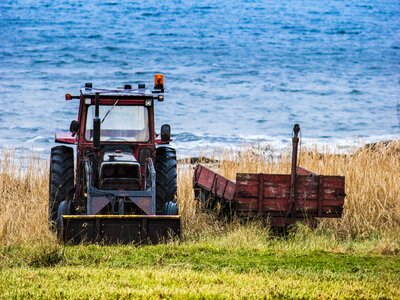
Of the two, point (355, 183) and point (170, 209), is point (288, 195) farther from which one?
point (355, 183)

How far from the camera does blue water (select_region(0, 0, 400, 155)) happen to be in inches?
1312

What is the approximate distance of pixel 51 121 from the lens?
3206cm

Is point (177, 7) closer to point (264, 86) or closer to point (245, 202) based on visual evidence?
point (264, 86)

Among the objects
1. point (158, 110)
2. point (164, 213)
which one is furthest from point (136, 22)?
point (164, 213)

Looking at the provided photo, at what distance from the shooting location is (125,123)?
1383 cm

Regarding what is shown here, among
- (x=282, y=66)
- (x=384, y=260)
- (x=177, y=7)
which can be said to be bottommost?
(x=384, y=260)

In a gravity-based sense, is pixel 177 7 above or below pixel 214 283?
above

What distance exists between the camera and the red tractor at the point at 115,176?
40.8 feet

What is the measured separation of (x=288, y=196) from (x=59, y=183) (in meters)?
2.90

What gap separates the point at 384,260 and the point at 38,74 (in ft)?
114

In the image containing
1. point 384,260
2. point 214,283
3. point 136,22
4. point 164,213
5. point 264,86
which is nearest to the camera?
point 214,283

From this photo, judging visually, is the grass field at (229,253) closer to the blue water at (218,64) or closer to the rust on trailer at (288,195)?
the rust on trailer at (288,195)

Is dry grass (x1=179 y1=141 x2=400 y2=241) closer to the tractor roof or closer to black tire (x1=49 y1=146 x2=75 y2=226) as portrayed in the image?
black tire (x1=49 y1=146 x2=75 y2=226)

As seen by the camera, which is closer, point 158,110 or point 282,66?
point 158,110
